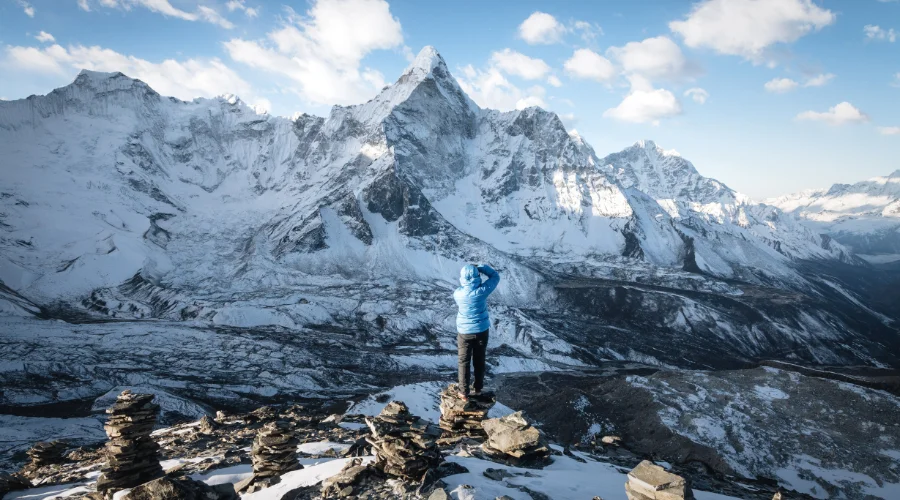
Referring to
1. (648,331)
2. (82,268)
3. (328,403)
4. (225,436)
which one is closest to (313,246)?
(82,268)

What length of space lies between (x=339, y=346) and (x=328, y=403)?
3667 centimetres

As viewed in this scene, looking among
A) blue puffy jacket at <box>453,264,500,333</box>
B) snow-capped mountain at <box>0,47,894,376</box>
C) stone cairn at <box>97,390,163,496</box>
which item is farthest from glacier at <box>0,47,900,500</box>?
stone cairn at <box>97,390,163,496</box>

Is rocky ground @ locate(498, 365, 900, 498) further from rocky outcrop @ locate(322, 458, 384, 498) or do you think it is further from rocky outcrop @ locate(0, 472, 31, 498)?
rocky outcrop @ locate(0, 472, 31, 498)

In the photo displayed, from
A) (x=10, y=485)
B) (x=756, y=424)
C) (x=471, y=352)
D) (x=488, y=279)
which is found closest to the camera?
(x=488, y=279)

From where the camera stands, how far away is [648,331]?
148 metres

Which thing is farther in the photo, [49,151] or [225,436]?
[49,151]

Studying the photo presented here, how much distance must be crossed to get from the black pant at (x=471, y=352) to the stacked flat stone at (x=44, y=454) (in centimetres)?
2833

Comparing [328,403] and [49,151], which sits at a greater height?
[49,151]

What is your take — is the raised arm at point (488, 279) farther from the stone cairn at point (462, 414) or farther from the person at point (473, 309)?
the stone cairn at point (462, 414)

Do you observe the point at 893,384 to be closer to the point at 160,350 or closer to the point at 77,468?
the point at 77,468

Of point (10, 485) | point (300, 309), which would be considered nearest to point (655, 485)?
point (10, 485)

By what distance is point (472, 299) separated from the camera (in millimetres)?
14227

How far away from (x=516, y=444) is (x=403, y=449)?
16.2ft

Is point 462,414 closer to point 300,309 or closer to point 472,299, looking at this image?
point 472,299
